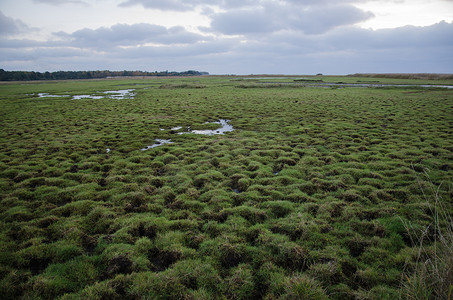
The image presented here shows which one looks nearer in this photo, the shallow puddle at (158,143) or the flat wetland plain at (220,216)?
the flat wetland plain at (220,216)

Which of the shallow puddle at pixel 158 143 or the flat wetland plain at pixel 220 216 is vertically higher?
the shallow puddle at pixel 158 143

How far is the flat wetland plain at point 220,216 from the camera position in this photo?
17.0ft

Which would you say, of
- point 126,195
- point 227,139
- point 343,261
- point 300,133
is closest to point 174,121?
point 227,139

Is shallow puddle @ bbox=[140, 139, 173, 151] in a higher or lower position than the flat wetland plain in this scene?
higher

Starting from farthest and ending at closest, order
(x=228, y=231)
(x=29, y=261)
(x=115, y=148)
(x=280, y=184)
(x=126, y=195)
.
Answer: (x=115, y=148), (x=280, y=184), (x=126, y=195), (x=228, y=231), (x=29, y=261)

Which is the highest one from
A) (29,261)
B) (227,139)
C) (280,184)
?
(227,139)

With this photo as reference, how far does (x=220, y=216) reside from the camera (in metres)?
7.84

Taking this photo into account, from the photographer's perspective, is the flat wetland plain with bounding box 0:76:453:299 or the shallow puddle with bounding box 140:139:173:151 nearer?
the flat wetland plain with bounding box 0:76:453:299

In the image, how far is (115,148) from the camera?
613 inches

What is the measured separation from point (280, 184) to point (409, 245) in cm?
478

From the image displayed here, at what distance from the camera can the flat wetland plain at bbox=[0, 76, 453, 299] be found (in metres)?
5.19

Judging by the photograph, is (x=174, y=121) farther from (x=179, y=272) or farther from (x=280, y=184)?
(x=179, y=272)

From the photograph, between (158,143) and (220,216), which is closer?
(220,216)

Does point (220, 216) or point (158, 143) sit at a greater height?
point (158, 143)
